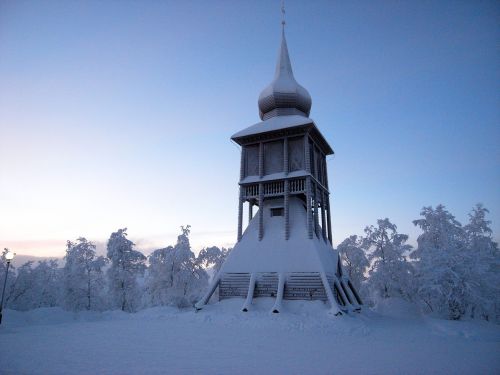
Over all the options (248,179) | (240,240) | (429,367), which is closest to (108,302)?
(240,240)

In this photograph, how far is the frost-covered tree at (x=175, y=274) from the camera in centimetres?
3606

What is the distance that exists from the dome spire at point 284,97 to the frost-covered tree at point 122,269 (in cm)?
2059

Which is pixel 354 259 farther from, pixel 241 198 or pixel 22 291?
pixel 22 291

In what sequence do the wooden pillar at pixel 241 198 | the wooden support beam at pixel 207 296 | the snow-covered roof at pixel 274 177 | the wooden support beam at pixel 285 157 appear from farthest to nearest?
the wooden pillar at pixel 241 198
the wooden support beam at pixel 285 157
the snow-covered roof at pixel 274 177
the wooden support beam at pixel 207 296

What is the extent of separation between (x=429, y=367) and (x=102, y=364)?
999 centimetres

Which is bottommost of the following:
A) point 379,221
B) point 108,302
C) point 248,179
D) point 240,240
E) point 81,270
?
point 108,302

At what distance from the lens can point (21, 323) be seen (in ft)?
63.8

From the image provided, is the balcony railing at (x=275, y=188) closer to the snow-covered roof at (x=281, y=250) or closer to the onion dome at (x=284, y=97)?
the snow-covered roof at (x=281, y=250)

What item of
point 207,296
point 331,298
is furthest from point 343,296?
point 207,296

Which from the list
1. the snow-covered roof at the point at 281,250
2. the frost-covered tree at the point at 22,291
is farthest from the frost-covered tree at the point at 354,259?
the frost-covered tree at the point at 22,291

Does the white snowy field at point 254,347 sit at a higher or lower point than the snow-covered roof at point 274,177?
lower

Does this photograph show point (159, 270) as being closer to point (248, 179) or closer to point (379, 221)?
point (248, 179)

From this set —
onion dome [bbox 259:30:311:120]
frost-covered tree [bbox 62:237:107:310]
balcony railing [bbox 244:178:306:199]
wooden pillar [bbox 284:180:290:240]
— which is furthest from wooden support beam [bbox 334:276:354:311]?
frost-covered tree [bbox 62:237:107:310]

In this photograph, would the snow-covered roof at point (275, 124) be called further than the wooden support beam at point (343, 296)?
Yes
